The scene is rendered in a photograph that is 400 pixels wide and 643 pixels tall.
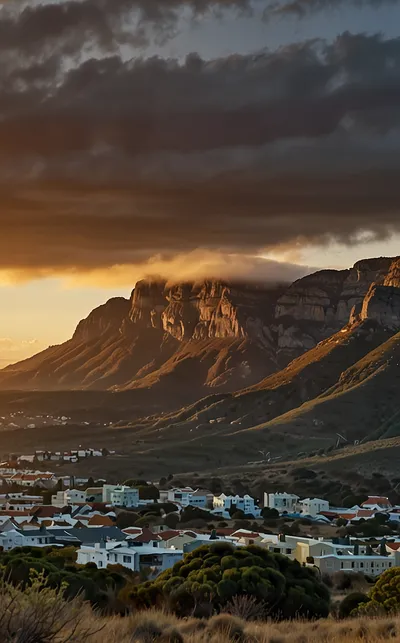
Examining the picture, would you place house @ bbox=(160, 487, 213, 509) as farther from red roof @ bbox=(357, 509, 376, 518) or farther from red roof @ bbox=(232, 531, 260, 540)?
red roof @ bbox=(232, 531, 260, 540)

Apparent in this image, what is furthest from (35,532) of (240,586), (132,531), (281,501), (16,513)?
(240,586)

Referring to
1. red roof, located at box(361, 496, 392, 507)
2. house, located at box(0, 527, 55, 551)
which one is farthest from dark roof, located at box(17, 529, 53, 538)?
red roof, located at box(361, 496, 392, 507)

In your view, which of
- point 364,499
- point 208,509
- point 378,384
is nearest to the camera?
point 208,509

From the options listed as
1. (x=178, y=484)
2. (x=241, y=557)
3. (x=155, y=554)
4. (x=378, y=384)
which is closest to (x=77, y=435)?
(x=378, y=384)

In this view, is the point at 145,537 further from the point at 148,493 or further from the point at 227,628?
the point at 227,628

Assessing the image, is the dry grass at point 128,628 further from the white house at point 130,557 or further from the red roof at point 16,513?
the red roof at point 16,513

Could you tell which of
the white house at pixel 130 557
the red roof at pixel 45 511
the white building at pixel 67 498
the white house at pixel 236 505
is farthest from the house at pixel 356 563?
the white building at pixel 67 498

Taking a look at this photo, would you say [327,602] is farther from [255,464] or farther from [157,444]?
[157,444]
